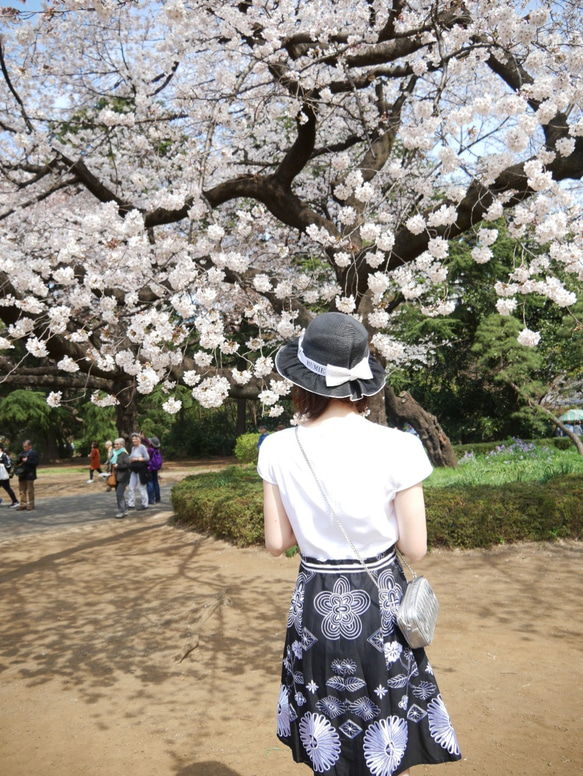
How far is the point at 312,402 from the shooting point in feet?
6.42

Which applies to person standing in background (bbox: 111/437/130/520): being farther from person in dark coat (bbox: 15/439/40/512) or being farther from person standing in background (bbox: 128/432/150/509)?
person in dark coat (bbox: 15/439/40/512)

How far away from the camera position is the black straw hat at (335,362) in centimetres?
191

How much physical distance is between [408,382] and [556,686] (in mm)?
17661

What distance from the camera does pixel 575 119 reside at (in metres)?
7.61

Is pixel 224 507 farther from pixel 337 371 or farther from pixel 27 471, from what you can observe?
pixel 337 371

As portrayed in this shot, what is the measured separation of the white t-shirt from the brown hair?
0.05 meters

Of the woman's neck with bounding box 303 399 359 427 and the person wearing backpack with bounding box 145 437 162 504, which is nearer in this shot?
the woman's neck with bounding box 303 399 359 427

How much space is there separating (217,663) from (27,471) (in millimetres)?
9938

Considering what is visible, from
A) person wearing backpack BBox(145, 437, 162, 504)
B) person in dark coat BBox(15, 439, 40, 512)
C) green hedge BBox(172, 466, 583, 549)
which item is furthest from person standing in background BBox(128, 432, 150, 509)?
green hedge BBox(172, 466, 583, 549)

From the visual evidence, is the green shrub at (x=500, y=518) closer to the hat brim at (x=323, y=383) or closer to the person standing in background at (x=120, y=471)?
the hat brim at (x=323, y=383)

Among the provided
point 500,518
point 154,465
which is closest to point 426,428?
point 500,518

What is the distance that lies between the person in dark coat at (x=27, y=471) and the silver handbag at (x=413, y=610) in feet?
40.0

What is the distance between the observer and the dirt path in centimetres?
324

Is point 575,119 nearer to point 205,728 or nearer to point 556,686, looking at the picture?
point 556,686
